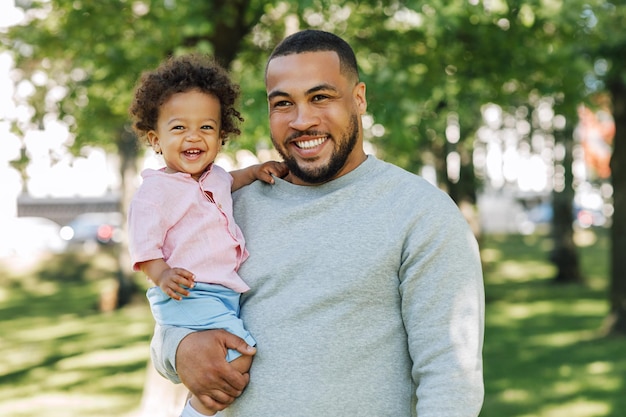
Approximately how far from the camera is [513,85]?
8.38 m

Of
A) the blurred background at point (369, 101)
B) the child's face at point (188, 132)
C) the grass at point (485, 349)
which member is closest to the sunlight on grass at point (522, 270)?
the grass at point (485, 349)

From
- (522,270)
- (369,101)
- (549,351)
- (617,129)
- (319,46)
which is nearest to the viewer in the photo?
(319,46)

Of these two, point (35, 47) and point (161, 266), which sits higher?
point (35, 47)

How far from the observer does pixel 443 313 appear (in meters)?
2.20

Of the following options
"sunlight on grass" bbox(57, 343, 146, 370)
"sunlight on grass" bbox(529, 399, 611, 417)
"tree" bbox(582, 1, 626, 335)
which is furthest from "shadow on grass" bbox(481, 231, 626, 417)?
"sunlight on grass" bbox(57, 343, 146, 370)

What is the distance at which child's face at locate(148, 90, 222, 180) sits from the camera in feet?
8.89

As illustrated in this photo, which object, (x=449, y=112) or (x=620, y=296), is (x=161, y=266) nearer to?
(x=449, y=112)

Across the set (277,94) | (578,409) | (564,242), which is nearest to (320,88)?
(277,94)

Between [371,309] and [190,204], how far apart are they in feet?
2.26

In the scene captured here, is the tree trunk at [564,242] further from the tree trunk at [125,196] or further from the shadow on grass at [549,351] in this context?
the tree trunk at [125,196]

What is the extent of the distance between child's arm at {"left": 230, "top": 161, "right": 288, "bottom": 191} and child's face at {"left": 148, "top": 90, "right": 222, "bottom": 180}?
0.39ft

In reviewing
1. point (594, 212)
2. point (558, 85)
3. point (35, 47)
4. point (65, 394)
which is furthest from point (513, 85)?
point (594, 212)

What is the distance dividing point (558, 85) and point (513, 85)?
46cm

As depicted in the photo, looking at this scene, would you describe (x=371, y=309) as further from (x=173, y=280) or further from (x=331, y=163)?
(x=173, y=280)
